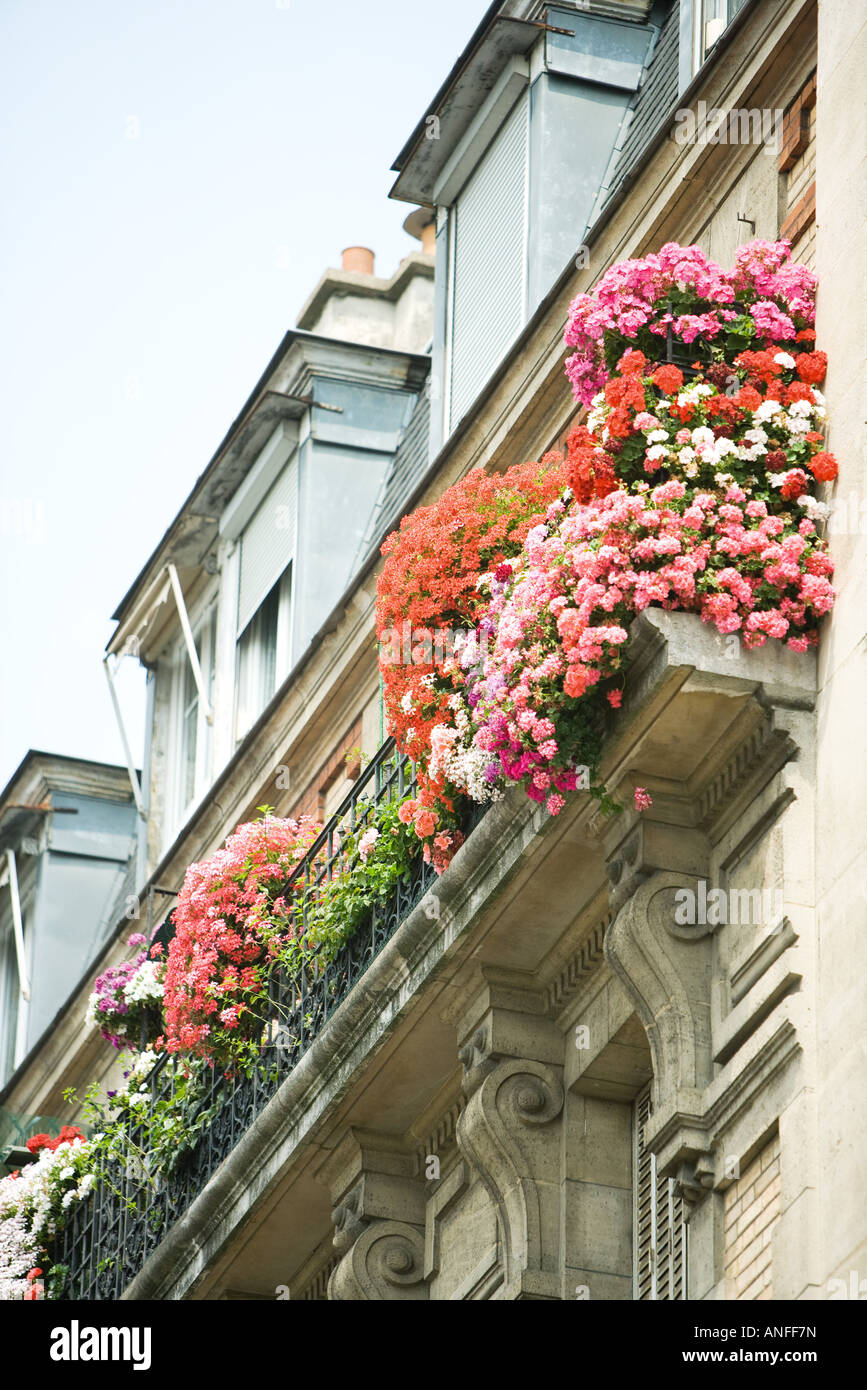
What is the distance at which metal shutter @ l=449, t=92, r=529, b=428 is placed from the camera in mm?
18547

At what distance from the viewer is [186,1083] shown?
1831 centimetres

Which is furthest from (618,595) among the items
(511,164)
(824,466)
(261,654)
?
(261,654)

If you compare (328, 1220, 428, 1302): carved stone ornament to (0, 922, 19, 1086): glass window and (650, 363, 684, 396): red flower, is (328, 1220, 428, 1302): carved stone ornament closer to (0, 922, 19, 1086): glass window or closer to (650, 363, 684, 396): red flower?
(650, 363, 684, 396): red flower

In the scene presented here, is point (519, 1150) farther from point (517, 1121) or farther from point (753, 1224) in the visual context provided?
point (753, 1224)

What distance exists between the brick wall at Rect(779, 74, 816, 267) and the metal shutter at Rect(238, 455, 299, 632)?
7.66m

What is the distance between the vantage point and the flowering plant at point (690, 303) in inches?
545

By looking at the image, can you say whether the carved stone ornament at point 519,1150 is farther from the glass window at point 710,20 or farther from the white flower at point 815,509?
the glass window at point 710,20

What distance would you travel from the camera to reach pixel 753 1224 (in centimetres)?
1238

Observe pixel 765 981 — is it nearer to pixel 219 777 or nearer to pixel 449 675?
pixel 449 675

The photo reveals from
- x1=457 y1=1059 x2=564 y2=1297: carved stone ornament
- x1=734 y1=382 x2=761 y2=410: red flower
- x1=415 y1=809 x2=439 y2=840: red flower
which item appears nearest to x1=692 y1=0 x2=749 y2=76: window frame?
x1=734 y1=382 x2=761 y2=410: red flower

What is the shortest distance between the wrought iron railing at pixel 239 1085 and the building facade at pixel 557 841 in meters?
0.05

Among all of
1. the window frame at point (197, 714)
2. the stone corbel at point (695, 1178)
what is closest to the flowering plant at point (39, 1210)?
the window frame at point (197, 714)

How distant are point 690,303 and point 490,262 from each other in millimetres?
5212
